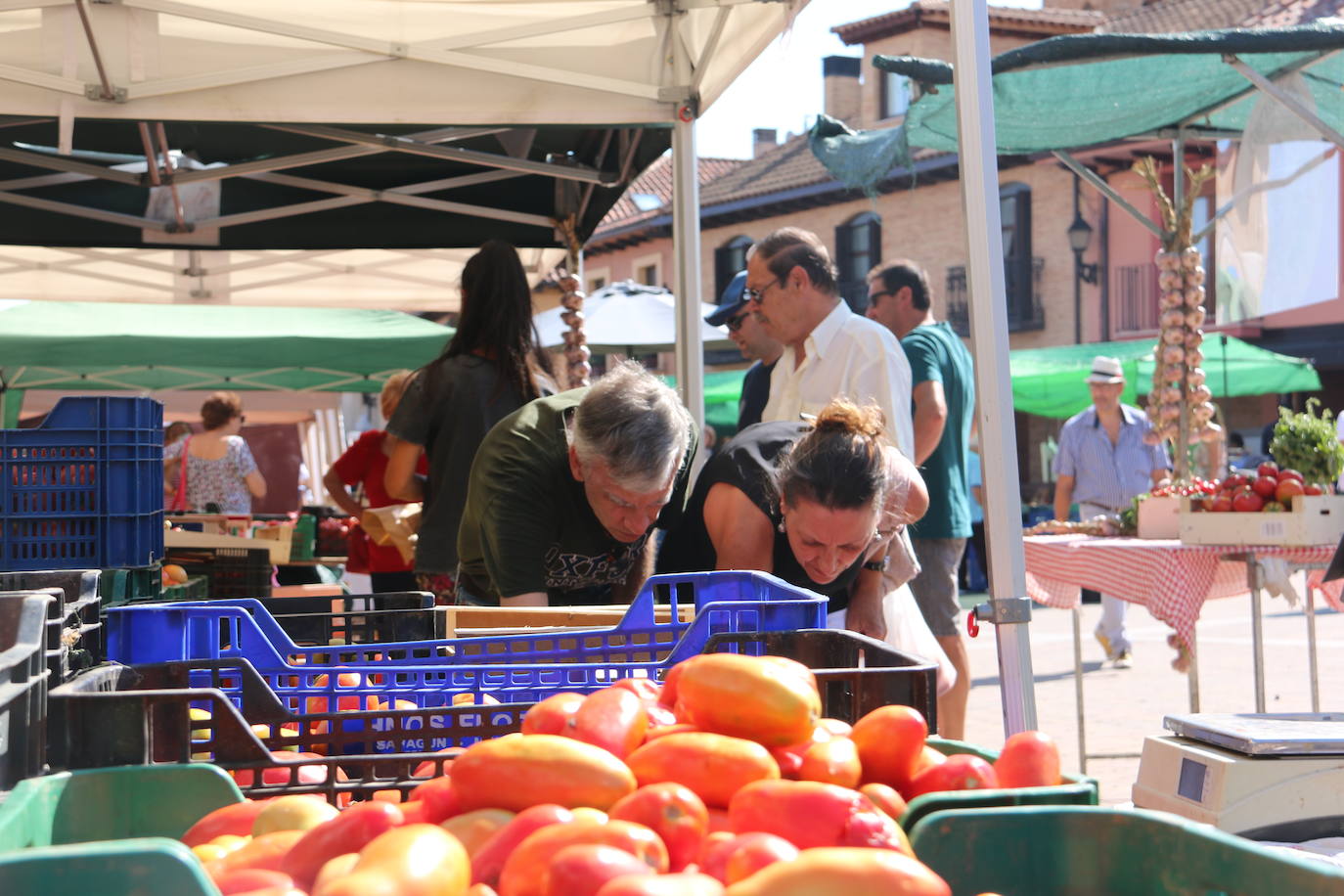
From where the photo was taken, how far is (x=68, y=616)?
1.96 metres

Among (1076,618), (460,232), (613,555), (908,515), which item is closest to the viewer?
(613,555)

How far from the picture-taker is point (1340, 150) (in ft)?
16.5

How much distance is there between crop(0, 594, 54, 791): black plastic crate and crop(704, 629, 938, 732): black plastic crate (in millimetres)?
788

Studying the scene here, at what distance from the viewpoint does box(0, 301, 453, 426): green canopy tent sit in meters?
7.75

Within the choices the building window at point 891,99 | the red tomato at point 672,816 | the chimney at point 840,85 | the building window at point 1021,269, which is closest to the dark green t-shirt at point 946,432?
A: the red tomato at point 672,816

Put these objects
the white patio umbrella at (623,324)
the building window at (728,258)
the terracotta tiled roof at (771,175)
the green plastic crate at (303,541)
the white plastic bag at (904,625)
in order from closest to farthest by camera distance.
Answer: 1. the white plastic bag at (904,625)
2. the green plastic crate at (303,541)
3. the white patio umbrella at (623,324)
4. the terracotta tiled roof at (771,175)
5. the building window at (728,258)

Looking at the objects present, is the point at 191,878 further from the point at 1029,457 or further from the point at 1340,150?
the point at 1029,457

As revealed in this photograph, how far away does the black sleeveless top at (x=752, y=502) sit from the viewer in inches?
110

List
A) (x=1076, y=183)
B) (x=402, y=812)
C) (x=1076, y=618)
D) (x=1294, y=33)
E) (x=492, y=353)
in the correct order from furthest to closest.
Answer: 1. (x=1076, y=183)
2. (x=1076, y=618)
3. (x=1294, y=33)
4. (x=492, y=353)
5. (x=402, y=812)

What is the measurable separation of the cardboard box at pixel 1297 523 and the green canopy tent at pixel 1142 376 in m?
10.6

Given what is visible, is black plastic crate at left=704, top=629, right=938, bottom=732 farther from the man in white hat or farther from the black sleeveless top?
the man in white hat

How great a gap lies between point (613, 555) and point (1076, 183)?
21825mm

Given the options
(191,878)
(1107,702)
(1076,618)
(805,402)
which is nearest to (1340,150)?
(1076,618)

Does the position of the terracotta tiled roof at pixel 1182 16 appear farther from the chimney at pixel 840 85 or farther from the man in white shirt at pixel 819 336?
the man in white shirt at pixel 819 336
